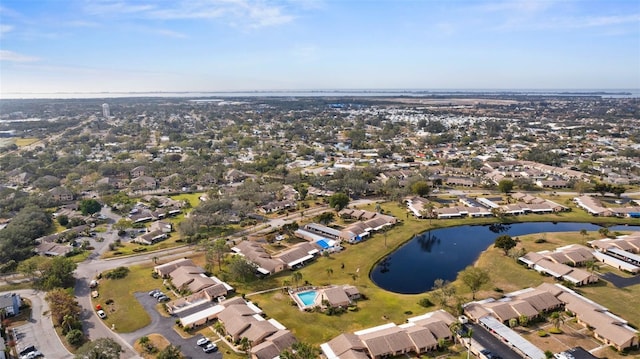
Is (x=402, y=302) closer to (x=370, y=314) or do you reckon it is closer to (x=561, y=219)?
(x=370, y=314)

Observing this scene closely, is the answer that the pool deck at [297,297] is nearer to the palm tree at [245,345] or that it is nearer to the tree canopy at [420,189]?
the palm tree at [245,345]

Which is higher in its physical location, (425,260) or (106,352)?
(106,352)

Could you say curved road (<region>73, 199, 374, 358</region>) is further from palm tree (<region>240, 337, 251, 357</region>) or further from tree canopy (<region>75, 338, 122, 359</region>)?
palm tree (<region>240, 337, 251, 357</region>)

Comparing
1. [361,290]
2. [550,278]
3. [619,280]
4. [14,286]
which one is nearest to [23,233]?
[14,286]

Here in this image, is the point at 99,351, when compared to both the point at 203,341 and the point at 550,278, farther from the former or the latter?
the point at 550,278

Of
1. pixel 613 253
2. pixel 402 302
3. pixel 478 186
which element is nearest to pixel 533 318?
pixel 402 302

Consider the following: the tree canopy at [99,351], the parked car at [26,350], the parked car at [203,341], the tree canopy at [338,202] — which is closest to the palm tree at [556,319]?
the parked car at [203,341]
